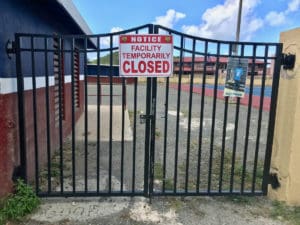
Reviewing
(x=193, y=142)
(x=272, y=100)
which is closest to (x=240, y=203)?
(x=272, y=100)

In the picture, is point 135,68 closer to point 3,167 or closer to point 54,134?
point 3,167

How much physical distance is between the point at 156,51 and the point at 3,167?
2.04m

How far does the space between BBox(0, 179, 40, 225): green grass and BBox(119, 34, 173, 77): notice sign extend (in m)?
1.69

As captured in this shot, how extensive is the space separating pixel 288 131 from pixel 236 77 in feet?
2.79

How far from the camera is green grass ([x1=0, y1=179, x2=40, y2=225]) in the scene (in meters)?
3.09

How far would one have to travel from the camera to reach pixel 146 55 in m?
3.34

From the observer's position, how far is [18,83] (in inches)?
131

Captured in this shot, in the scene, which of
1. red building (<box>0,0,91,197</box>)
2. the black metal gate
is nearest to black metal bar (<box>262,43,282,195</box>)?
the black metal gate

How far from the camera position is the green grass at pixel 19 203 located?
10.1 feet

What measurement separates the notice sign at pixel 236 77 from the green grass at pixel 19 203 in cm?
250

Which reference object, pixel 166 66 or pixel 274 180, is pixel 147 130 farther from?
pixel 274 180

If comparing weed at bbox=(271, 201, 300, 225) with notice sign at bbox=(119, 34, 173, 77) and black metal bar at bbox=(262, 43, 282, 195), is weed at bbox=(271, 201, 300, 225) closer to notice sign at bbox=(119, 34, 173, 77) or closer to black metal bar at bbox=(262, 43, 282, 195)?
black metal bar at bbox=(262, 43, 282, 195)

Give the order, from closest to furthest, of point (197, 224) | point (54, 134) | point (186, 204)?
point (197, 224) < point (186, 204) < point (54, 134)

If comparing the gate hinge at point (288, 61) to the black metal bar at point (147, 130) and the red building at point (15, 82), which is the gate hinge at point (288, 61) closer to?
the black metal bar at point (147, 130)
